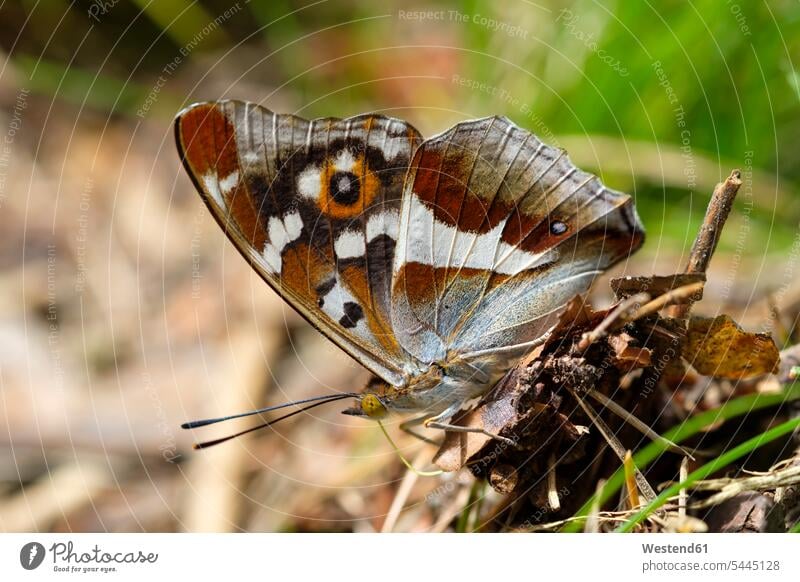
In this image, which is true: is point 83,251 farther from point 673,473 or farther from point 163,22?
point 673,473

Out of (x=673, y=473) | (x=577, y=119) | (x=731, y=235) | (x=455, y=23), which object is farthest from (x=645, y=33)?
(x=673, y=473)

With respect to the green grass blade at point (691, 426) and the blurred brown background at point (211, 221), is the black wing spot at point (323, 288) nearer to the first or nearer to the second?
the blurred brown background at point (211, 221)

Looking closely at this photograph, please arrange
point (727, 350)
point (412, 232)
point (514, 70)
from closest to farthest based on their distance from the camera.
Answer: point (727, 350) → point (412, 232) → point (514, 70)

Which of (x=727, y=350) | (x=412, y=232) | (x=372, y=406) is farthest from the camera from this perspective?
(x=412, y=232)

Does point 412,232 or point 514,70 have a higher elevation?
point 514,70

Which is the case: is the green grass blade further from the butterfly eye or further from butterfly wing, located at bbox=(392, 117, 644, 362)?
the butterfly eye

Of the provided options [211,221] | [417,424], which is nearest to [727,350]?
[417,424]

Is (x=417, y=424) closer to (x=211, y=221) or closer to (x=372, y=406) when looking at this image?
(x=372, y=406)
